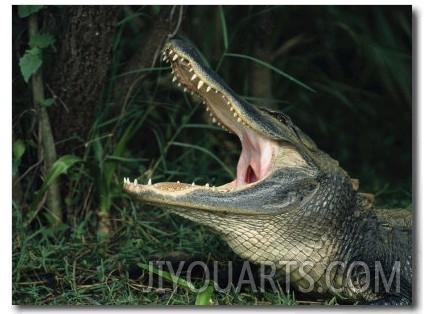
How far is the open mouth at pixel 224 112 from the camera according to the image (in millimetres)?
4020

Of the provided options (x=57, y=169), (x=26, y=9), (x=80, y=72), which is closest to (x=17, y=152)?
(x=57, y=169)

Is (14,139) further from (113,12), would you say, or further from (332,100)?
(332,100)

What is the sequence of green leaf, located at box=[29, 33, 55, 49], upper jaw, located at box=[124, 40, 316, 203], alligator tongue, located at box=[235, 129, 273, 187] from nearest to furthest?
upper jaw, located at box=[124, 40, 316, 203]
alligator tongue, located at box=[235, 129, 273, 187]
green leaf, located at box=[29, 33, 55, 49]

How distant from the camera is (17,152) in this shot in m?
4.88

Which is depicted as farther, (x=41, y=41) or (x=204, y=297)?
(x=41, y=41)

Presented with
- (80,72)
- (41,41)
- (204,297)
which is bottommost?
(204,297)

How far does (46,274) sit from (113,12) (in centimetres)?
120

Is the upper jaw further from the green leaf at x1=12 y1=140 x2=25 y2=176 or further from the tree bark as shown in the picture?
the green leaf at x1=12 y1=140 x2=25 y2=176

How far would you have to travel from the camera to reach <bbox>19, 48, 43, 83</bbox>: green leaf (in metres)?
4.56

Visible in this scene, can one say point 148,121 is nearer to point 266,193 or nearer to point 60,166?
point 60,166

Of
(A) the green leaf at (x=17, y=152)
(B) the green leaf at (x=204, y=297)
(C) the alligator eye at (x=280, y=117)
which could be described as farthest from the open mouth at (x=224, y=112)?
(A) the green leaf at (x=17, y=152)

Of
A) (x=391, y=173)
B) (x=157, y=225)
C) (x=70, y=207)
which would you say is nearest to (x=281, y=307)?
(x=157, y=225)

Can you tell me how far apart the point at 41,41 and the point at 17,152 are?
0.54 metres

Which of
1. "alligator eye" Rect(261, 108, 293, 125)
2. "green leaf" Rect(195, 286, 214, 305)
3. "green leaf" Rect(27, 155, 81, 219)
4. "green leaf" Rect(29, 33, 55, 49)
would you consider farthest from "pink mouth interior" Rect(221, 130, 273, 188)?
"green leaf" Rect(29, 33, 55, 49)
